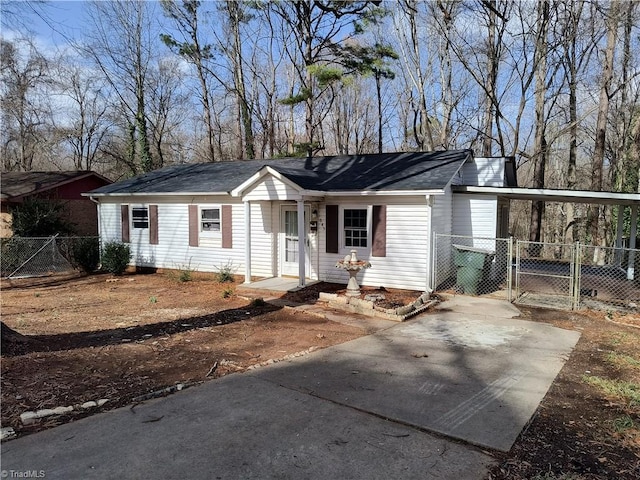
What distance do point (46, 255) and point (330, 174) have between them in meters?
9.87

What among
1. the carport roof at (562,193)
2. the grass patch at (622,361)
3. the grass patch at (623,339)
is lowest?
the grass patch at (623,339)

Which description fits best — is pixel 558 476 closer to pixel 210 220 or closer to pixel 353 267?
pixel 353 267

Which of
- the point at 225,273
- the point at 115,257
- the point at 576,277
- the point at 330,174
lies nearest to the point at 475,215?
the point at 576,277

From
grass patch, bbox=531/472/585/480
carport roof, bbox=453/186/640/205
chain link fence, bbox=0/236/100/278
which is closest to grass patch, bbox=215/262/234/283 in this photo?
chain link fence, bbox=0/236/100/278

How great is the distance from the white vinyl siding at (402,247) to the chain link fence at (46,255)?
9090 mm

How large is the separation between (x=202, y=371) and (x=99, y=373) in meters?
1.17

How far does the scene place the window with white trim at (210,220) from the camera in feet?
43.3

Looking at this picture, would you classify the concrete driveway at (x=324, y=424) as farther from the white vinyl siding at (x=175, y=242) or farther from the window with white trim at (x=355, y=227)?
the white vinyl siding at (x=175, y=242)

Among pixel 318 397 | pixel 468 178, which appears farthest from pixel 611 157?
pixel 318 397

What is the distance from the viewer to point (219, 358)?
226 inches

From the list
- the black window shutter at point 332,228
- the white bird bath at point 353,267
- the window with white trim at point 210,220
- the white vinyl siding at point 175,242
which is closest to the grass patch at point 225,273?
the white vinyl siding at point 175,242

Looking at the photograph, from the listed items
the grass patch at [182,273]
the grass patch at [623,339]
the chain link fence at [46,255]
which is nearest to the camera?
the grass patch at [623,339]

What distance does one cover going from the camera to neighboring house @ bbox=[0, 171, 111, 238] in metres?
16.2

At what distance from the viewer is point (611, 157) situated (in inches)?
965
